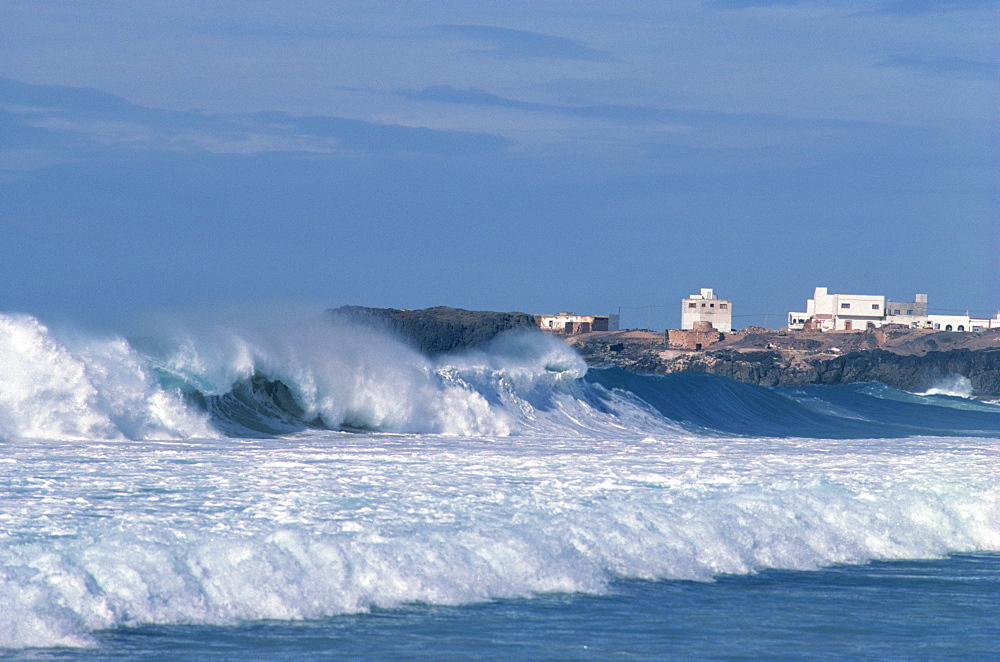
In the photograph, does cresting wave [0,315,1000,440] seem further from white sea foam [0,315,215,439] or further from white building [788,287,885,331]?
white building [788,287,885,331]

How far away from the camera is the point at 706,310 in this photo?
3920 inches

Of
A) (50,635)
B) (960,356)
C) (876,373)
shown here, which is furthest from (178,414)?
(960,356)

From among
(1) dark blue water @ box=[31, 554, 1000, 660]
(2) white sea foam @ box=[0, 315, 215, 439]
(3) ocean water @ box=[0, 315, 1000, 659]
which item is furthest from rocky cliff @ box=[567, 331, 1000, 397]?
(1) dark blue water @ box=[31, 554, 1000, 660]

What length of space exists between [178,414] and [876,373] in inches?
1917

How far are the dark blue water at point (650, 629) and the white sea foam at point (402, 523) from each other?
0.25 meters

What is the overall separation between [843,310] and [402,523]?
3880 inches

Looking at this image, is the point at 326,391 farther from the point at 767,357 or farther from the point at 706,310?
the point at 706,310

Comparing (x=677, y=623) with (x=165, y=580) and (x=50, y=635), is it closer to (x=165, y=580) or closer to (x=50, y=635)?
(x=165, y=580)

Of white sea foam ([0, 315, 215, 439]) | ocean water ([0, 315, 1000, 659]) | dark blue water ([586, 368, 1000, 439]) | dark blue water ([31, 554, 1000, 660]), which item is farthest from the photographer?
dark blue water ([586, 368, 1000, 439])

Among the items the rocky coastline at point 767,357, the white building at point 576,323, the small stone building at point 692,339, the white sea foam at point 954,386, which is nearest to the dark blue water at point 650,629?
the rocky coastline at point 767,357

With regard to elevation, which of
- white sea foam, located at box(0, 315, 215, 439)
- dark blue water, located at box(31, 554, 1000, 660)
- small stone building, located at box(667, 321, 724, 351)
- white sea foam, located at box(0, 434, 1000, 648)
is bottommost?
dark blue water, located at box(31, 554, 1000, 660)

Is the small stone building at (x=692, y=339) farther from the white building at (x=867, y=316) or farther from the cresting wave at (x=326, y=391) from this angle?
the cresting wave at (x=326, y=391)

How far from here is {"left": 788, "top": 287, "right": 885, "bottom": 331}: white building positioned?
99.0m

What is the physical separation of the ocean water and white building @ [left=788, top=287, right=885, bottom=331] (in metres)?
84.0
